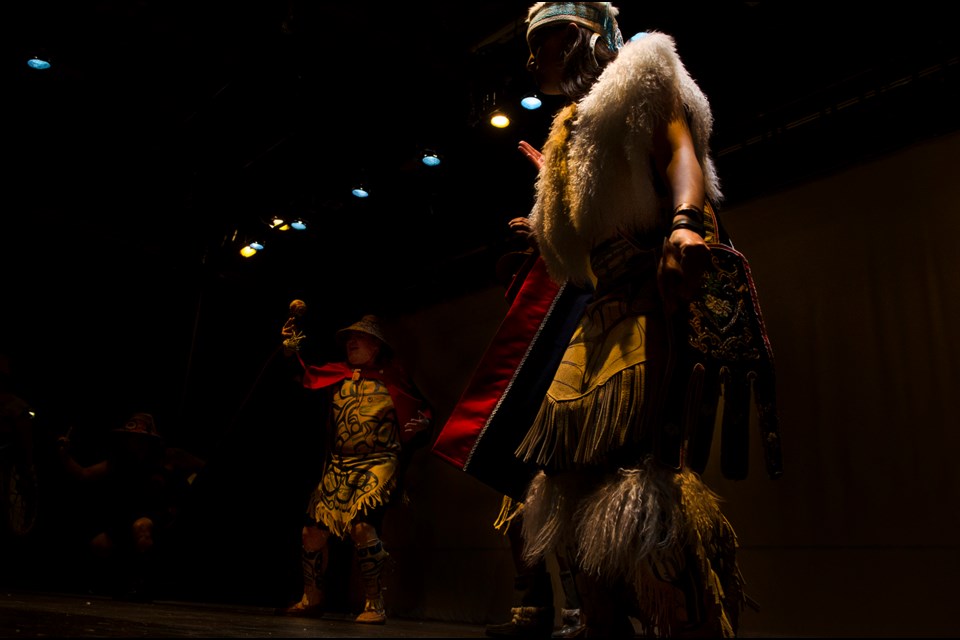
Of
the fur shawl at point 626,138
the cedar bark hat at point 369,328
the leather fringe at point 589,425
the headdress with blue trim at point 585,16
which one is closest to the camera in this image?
the leather fringe at point 589,425

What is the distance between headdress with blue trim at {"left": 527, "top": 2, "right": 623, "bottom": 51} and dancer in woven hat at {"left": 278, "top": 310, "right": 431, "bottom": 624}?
2.86m

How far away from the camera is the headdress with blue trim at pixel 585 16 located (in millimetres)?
2055

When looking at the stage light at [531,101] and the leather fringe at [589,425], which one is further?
the stage light at [531,101]

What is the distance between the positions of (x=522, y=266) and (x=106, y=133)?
342 centimetres

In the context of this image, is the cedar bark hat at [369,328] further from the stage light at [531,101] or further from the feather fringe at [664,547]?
the feather fringe at [664,547]

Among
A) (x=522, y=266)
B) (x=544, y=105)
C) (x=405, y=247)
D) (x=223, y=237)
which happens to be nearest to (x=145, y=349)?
(x=223, y=237)

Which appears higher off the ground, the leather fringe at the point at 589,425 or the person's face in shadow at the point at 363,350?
the person's face in shadow at the point at 363,350

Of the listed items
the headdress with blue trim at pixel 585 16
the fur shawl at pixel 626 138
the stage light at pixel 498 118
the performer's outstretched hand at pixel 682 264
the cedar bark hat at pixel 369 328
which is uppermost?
the stage light at pixel 498 118

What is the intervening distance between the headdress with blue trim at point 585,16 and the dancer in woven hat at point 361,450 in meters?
2.86

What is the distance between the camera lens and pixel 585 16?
6.75 ft

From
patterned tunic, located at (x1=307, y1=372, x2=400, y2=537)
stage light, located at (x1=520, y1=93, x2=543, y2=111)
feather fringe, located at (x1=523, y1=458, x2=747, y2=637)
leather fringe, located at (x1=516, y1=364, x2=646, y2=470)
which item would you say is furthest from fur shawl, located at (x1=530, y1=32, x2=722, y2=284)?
patterned tunic, located at (x1=307, y1=372, x2=400, y2=537)

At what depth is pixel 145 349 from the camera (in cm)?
639

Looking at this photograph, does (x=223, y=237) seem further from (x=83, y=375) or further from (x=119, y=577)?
(x=119, y=577)

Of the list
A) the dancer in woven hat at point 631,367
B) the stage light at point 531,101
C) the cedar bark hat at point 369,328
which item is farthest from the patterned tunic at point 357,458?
the dancer in woven hat at point 631,367
